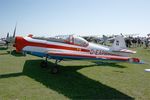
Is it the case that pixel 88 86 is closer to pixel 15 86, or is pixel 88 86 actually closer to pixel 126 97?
pixel 126 97

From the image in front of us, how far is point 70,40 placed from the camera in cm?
1238

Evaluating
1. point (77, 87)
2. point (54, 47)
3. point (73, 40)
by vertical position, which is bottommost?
point (77, 87)

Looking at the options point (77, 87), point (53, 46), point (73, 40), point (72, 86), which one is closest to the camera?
point (77, 87)

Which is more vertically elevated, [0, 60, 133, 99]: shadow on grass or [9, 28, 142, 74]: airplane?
[9, 28, 142, 74]: airplane

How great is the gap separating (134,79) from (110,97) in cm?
338

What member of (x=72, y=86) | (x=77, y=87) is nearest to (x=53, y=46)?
(x=72, y=86)

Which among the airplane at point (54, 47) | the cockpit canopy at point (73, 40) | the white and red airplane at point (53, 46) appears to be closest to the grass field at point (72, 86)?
the airplane at point (54, 47)

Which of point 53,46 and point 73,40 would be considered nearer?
point 53,46

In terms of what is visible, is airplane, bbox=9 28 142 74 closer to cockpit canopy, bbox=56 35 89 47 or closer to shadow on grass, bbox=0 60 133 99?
cockpit canopy, bbox=56 35 89 47

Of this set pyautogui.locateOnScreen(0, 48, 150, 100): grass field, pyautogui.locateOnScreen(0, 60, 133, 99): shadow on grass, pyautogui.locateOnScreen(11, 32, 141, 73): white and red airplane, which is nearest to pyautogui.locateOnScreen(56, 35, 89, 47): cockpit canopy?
pyautogui.locateOnScreen(11, 32, 141, 73): white and red airplane

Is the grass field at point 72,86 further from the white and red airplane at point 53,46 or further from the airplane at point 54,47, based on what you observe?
the white and red airplane at point 53,46

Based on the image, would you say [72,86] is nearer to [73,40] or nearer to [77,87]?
[77,87]

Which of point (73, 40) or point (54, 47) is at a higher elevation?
point (73, 40)

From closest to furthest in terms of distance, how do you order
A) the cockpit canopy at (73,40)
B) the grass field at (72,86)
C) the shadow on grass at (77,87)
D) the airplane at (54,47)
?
the grass field at (72,86)
the shadow on grass at (77,87)
the airplane at (54,47)
the cockpit canopy at (73,40)
